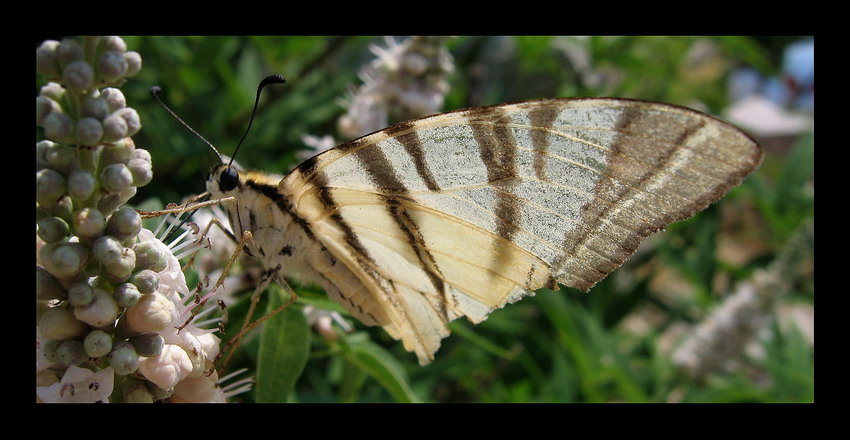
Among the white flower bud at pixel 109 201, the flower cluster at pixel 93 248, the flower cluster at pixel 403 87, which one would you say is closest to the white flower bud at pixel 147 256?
the flower cluster at pixel 93 248

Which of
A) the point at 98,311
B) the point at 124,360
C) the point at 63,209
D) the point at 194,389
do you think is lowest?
the point at 194,389

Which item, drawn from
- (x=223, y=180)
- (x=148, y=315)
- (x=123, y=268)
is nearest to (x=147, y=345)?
(x=148, y=315)

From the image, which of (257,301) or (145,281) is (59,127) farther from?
(257,301)

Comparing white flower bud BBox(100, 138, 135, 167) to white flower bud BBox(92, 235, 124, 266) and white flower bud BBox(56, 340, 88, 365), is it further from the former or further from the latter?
white flower bud BBox(56, 340, 88, 365)

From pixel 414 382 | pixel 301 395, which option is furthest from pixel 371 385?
pixel 301 395

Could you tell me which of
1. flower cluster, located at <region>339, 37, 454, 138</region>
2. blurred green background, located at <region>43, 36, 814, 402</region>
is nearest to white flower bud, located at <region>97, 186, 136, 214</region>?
blurred green background, located at <region>43, 36, 814, 402</region>

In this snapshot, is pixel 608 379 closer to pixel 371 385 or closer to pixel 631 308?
pixel 631 308

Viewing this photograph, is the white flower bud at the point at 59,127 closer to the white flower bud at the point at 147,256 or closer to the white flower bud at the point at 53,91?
the white flower bud at the point at 53,91
